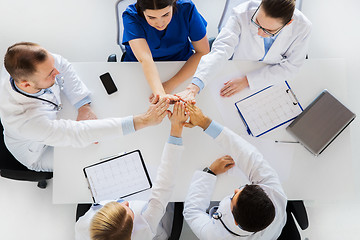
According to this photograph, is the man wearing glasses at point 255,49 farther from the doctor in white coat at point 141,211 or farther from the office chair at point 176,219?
the office chair at point 176,219

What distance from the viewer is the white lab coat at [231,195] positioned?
1552 millimetres

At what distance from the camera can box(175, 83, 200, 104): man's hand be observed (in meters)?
1.70

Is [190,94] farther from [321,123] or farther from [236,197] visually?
[321,123]

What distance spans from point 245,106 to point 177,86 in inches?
16.4

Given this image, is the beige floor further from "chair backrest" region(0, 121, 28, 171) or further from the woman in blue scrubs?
"chair backrest" region(0, 121, 28, 171)

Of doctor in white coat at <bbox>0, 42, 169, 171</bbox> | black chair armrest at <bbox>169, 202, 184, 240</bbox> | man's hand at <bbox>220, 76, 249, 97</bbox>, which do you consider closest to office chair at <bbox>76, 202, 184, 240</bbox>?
black chair armrest at <bbox>169, 202, 184, 240</bbox>

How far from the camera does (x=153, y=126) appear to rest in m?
1.75

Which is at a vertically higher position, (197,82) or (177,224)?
(197,82)

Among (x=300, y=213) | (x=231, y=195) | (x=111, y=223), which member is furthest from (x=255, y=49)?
(x=111, y=223)

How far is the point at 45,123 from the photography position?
162 centimetres

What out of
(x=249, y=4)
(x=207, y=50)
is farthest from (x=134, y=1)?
(x=249, y=4)

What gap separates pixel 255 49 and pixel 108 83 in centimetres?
90

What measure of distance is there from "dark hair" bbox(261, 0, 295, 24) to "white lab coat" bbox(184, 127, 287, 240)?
2.07 feet

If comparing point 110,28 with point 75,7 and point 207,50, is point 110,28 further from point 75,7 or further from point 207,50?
point 207,50
